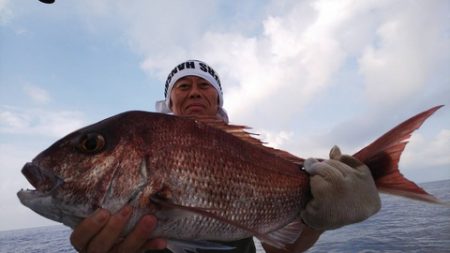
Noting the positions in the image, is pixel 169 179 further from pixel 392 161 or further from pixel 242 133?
pixel 392 161

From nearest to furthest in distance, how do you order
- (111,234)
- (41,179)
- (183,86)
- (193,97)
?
(41,179), (111,234), (193,97), (183,86)

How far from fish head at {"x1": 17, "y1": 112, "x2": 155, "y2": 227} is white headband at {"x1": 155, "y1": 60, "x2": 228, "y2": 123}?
2.51 meters

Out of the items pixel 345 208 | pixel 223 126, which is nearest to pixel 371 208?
pixel 345 208

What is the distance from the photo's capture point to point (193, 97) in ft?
13.9

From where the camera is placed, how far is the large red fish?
70.5 inches

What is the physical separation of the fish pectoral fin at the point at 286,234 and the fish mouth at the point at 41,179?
1418 millimetres

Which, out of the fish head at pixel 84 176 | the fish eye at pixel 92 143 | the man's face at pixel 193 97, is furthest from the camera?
the man's face at pixel 193 97

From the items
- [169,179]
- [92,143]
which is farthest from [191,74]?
[169,179]

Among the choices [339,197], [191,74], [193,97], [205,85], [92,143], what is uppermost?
[191,74]

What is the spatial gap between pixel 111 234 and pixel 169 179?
49 centimetres

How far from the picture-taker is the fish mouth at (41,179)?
1.77 metres

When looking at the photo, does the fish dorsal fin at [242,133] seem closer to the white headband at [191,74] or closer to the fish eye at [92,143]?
the fish eye at [92,143]

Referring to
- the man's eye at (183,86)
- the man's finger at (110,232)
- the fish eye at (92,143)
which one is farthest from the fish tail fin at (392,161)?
the man's eye at (183,86)

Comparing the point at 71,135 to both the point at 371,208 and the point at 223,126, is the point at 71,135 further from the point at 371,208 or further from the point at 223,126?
the point at 371,208
